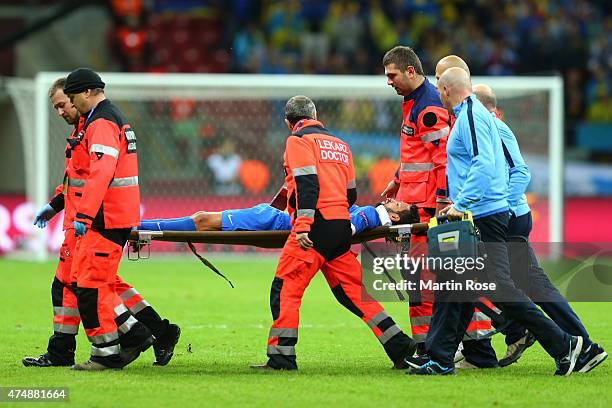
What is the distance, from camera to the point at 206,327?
37.3 feet

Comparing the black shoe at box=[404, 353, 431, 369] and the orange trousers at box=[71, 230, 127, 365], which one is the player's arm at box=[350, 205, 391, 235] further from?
the orange trousers at box=[71, 230, 127, 365]

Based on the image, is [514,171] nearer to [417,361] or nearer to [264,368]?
[417,361]

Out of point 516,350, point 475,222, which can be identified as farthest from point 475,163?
point 516,350

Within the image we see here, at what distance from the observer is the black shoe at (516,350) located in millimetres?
8984

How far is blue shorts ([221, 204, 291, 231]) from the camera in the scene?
9.64 m

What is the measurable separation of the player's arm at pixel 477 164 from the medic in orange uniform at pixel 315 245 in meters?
0.98

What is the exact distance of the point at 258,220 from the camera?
9.63 meters

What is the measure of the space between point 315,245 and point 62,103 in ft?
6.92

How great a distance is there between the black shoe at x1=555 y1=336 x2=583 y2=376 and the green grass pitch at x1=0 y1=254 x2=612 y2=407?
103 millimetres

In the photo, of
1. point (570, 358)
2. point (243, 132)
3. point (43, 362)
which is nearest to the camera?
point (570, 358)

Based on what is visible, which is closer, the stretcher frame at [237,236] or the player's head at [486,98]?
the stretcher frame at [237,236]

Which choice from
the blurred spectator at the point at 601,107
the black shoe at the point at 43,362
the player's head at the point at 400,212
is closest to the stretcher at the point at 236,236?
the player's head at the point at 400,212

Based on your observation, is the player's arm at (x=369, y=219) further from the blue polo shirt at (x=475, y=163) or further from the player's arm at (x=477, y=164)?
the player's arm at (x=477, y=164)

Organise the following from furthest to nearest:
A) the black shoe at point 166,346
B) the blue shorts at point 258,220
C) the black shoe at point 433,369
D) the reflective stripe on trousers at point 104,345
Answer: the blue shorts at point 258,220 < the black shoe at point 166,346 < the reflective stripe on trousers at point 104,345 < the black shoe at point 433,369
